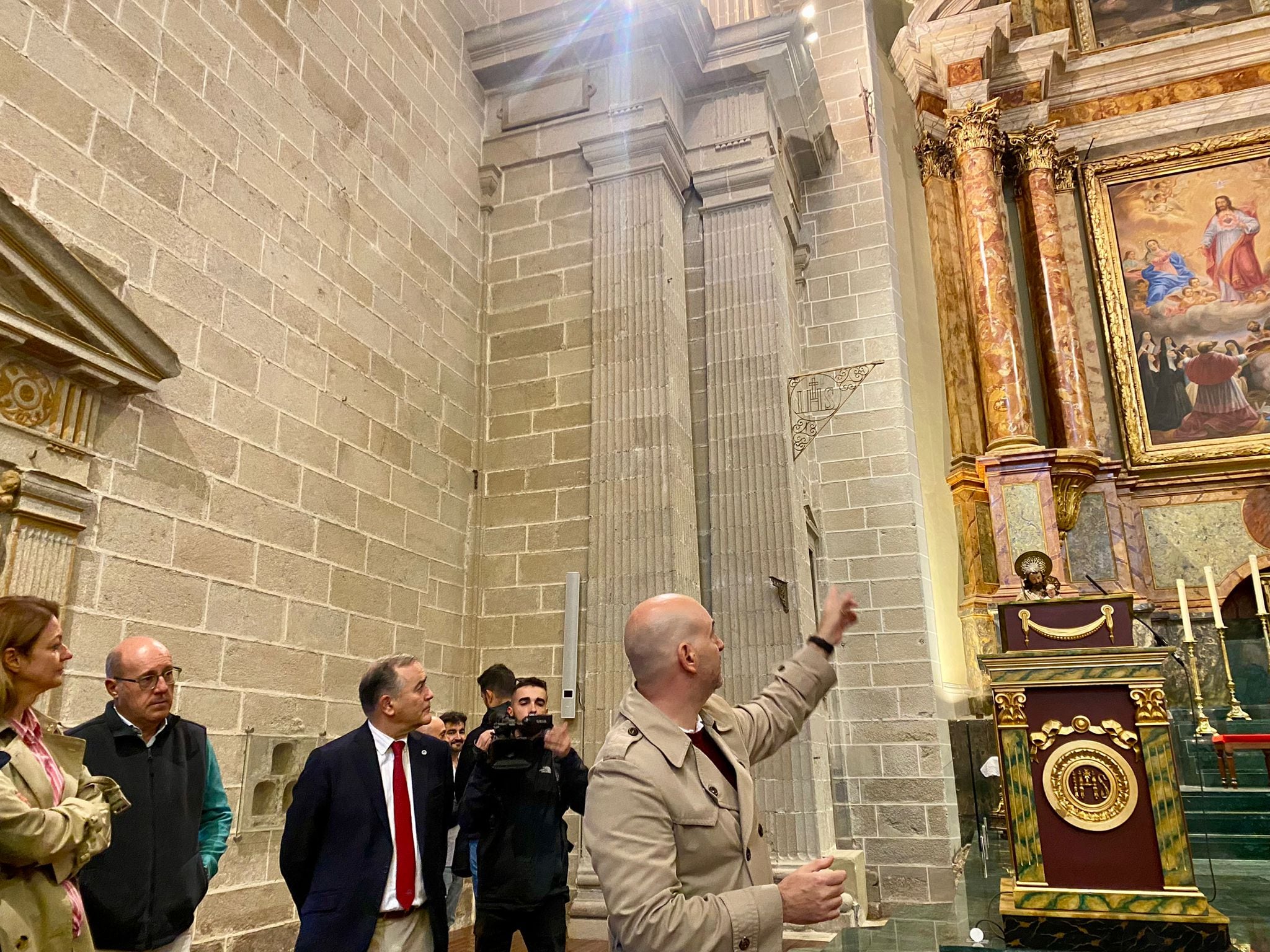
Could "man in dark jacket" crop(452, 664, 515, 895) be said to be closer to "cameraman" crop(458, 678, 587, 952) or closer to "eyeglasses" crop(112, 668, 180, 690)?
"cameraman" crop(458, 678, 587, 952)

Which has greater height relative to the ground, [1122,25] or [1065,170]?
[1122,25]

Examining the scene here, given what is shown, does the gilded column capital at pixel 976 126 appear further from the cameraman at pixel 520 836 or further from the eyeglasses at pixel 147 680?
the eyeglasses at pixel 147 680

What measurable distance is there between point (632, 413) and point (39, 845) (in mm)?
5143

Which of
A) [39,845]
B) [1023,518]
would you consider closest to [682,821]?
[39,845]

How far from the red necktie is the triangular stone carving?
7.14 ft

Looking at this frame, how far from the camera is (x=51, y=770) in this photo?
246 centimetres

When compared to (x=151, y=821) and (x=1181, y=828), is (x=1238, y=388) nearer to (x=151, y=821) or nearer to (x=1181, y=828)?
(x=1181, y=828)

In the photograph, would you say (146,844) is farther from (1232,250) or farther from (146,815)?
(1232,250)

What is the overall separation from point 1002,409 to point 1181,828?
7.65m

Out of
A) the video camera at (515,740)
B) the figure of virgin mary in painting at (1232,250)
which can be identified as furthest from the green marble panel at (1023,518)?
the video camera at (515,740)

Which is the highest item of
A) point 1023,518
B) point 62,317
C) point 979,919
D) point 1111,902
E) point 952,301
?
point 952,301

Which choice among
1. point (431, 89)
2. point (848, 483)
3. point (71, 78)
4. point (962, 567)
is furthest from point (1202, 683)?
point (71, 78)

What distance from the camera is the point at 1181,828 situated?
3.35m

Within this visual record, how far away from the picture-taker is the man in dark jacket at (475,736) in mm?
3699
